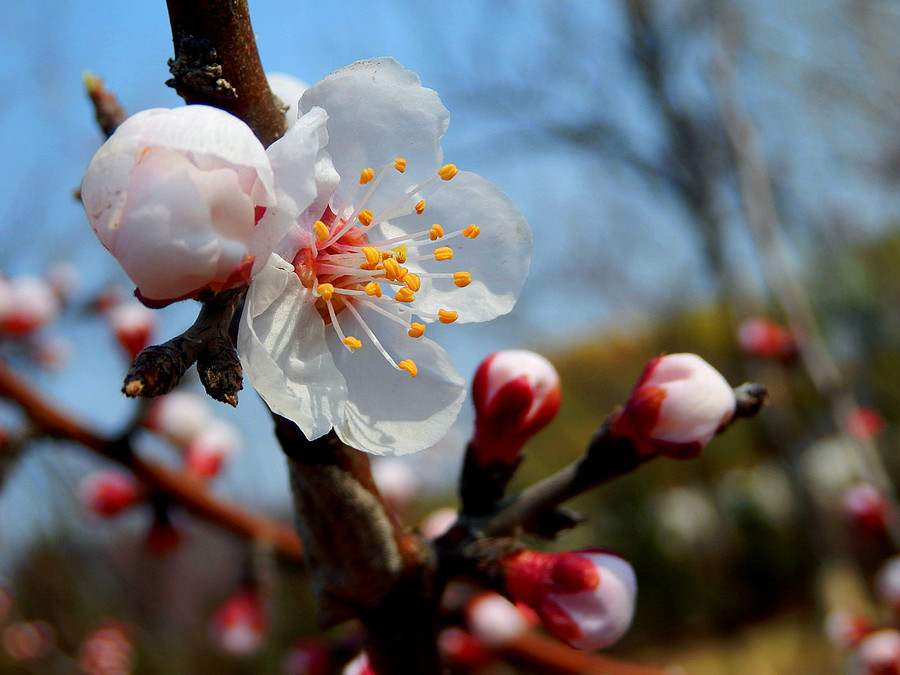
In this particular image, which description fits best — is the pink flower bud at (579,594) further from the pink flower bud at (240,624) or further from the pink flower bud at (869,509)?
the pink flower bud at (869,509)

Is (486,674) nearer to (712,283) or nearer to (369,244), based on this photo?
(369,244)

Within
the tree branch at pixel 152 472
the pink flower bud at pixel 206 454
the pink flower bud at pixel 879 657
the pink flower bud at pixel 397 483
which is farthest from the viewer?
the pink flower bud at pixel 397 483

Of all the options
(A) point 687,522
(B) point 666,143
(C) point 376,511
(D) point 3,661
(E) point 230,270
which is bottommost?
(A) point 687,522

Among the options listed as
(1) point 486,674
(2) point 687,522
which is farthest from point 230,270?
(2) point 687,522

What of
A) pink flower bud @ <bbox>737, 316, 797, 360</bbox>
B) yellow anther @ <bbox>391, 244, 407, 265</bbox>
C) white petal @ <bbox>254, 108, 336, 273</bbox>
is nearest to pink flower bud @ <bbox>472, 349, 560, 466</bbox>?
yellow anther @ <bbox>391, 244, 407, 265</bbox>

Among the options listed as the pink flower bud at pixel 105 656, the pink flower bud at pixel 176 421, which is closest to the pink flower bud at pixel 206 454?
the pink flower bud at pixel 176 421

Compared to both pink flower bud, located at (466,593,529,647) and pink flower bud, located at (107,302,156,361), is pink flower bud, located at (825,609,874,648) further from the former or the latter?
pink flower bud, located at (107,302,156,361)
